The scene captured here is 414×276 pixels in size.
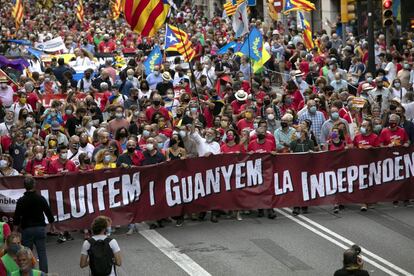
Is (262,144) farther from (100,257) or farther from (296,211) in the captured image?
(100,257)

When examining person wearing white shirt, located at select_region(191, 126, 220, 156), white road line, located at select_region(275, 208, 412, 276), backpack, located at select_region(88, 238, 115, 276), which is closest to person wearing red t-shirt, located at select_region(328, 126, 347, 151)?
white road line, located at select_region(275, 208, 412, 276)

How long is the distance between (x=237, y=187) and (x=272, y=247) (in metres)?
2.24

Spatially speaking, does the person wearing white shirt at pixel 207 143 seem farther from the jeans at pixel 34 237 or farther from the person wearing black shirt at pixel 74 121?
the jeans at pixel 34 237

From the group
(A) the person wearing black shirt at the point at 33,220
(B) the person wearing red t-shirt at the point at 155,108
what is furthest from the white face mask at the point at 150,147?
(B) the person wearing red t-shirt at the point at 155,108

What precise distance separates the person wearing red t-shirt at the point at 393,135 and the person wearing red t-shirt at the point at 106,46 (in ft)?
60.8

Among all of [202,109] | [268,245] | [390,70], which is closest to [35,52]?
[390,70]

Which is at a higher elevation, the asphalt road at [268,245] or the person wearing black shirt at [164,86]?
the person wearing black shirt at [164,86]

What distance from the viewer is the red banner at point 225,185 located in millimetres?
20234

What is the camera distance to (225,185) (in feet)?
70.3

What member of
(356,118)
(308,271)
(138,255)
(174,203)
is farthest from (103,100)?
(308,271)

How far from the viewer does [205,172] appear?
21.3 metres

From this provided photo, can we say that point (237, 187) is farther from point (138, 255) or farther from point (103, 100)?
point (103, 100)

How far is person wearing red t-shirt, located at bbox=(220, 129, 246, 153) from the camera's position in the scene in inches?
869

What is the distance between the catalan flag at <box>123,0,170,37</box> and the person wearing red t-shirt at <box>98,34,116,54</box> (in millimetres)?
12695
